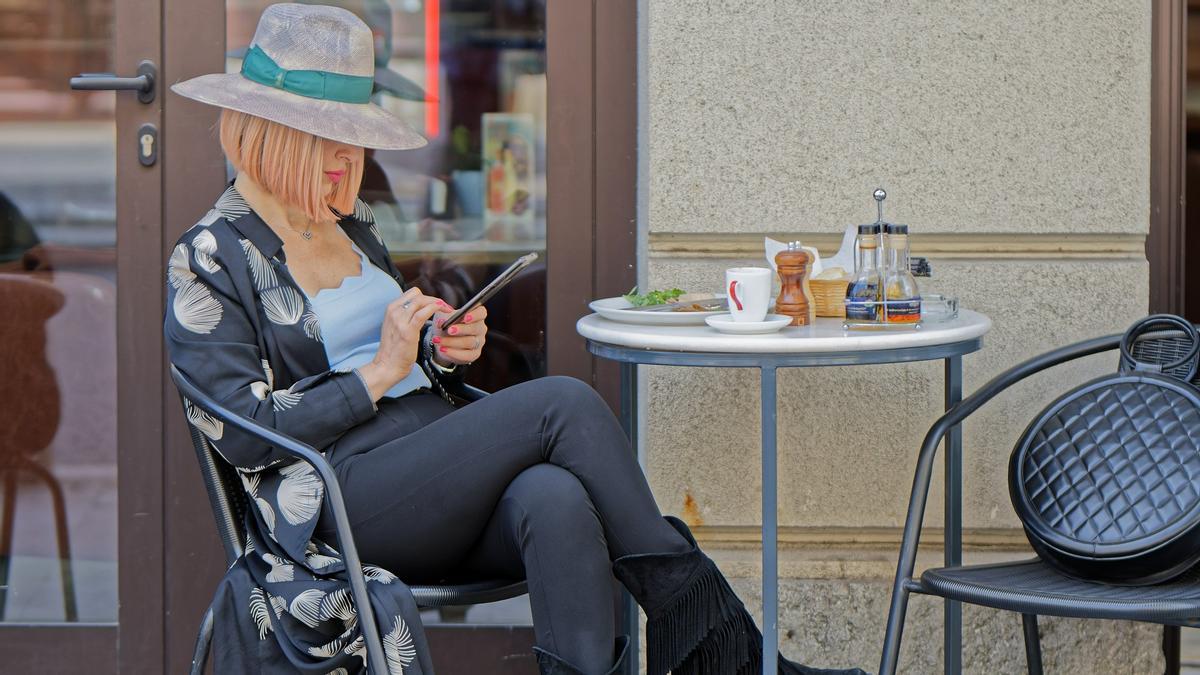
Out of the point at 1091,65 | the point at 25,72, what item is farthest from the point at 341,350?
the point at 1091,65

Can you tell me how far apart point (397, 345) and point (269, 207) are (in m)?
0.38

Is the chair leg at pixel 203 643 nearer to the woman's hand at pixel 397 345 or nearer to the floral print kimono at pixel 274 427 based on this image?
the floral print kimono at pixel 274 427

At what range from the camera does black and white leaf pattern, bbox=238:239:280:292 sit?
84.6 inches

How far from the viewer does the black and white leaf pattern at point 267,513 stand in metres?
2.07

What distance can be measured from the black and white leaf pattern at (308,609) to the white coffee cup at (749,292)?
0.82m

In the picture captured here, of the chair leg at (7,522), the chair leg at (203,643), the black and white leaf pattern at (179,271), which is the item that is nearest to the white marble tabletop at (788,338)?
the black and white leaf pattern at (179,271)

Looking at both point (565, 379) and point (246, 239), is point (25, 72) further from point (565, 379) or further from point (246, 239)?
point (565, 379)

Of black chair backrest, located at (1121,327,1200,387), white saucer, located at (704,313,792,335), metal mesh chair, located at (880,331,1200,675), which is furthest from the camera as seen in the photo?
black chair backrest, located at (1121,327,1200,387)

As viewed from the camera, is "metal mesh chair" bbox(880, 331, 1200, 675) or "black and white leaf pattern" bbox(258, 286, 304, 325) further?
"black and white leaf pattern" bbox(258, 286, 304, 325)

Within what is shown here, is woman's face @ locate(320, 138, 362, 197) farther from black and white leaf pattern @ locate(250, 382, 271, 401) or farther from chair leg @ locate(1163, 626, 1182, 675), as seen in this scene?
chair leg @ locate(1163, 626, 1182, 675)

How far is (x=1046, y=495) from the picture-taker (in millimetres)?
2125

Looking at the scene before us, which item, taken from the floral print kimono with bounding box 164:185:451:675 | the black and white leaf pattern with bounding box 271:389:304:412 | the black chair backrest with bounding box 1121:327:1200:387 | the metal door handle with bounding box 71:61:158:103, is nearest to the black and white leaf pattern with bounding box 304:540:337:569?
the floral print kimono with bounding box 164:185:451:675

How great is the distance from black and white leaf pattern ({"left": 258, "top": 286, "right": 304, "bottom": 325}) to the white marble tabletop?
50 centimetres

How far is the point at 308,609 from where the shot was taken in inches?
77.4
